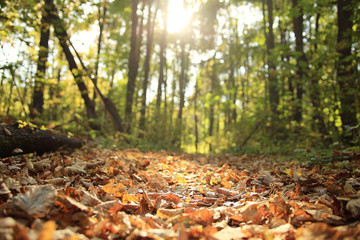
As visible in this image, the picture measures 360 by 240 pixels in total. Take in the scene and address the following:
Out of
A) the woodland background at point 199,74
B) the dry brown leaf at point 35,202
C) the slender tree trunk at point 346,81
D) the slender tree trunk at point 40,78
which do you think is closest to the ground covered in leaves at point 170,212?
the dry brown leaf at point 35,202

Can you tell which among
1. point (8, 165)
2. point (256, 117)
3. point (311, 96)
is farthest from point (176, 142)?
point (8, 165)

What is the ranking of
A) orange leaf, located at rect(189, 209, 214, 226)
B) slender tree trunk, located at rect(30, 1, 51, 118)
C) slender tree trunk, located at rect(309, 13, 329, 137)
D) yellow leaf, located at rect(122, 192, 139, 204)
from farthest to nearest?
slender tree trunk, located at rect(309, 13, 329, 137), slender tree trunk, located at rect(30, 1, 51, 118), yellow leaf, located at rect(122, 192, 139, 204), orange leaf, located at rect(189, 209, 214, 226)

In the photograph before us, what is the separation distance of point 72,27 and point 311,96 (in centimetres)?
651

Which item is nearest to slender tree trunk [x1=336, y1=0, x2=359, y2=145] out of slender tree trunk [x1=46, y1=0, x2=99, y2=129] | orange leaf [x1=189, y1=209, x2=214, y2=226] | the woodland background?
the woodland background

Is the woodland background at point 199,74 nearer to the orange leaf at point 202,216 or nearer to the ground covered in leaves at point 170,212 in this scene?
the ground covered in leaves at point 170,212

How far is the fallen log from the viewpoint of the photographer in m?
2.81

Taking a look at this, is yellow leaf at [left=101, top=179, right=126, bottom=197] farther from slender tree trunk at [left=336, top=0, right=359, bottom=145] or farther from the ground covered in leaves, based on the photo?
slender tree trunk at [left=336, top=0, right=359, bottom=145]

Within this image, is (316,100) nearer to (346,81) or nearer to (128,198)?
(346,81)

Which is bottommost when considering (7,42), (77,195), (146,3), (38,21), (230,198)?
(230,198)

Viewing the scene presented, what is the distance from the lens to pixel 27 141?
10.5ft

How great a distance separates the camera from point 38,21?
15.2 ft

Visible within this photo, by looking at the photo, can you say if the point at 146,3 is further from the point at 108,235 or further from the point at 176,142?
the point at 108,235

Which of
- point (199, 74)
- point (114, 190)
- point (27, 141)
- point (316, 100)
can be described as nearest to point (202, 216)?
point (114, 190)

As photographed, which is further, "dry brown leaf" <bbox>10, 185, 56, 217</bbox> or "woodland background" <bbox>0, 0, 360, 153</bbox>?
"woodland background" <bbox>0, 0, 360, 153</bbox>
